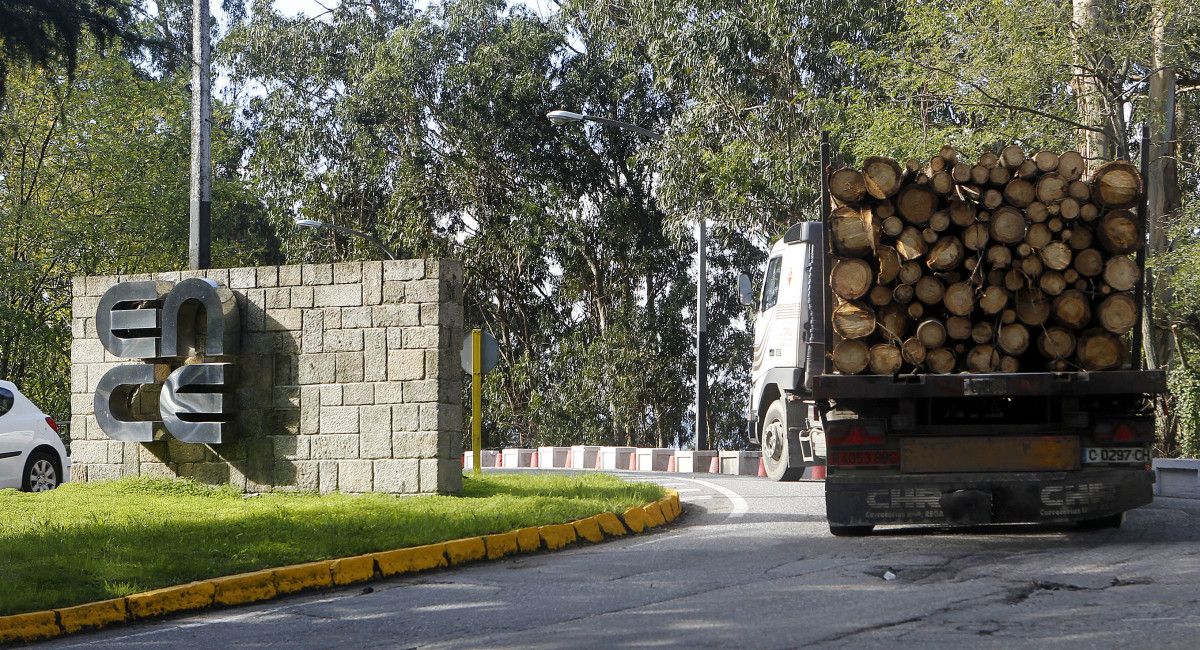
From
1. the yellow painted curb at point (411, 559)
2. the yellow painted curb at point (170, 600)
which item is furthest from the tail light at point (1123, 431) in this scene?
the yellow painted curb at point (170, 600)

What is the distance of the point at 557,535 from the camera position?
10102mm

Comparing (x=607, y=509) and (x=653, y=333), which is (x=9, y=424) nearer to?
(x=607, y=509)

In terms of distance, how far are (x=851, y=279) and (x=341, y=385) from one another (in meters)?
5.84

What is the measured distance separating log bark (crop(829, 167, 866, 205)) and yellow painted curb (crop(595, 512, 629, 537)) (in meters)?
3.49

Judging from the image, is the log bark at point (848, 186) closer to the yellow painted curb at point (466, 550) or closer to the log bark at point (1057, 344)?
the log bark at point (1057, 344)

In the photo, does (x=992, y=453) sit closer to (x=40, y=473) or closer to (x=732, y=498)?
(x=732, y=498)

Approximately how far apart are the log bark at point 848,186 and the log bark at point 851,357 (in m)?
1.02

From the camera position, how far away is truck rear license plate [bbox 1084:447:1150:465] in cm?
868

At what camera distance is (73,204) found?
107ft

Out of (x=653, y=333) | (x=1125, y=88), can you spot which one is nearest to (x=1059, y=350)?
(x=1125, y=88)

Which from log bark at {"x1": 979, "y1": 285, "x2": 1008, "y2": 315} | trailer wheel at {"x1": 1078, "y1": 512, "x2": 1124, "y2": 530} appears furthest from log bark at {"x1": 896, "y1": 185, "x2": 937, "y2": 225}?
trailer wheel at {"x1": 1078, "y1": 512, "x2": 1124, "y2": 530}

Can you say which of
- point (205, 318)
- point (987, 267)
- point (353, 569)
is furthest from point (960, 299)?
point (205, 318)

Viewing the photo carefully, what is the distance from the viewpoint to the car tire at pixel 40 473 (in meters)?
14.9

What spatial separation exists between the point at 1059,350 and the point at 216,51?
126 feet
